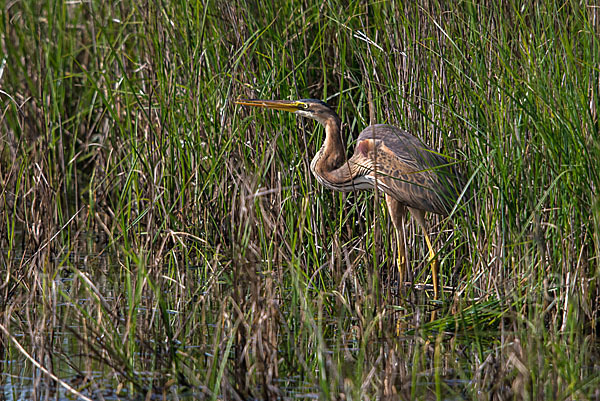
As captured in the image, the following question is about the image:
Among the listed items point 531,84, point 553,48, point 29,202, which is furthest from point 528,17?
point 29,202

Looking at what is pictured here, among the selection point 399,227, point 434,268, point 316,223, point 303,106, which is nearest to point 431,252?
point 434,268

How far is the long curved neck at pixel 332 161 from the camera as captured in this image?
5.12m

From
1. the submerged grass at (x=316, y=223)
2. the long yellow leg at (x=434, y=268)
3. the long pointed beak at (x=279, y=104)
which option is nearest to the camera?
the submerged grass at (x=316, y=223)

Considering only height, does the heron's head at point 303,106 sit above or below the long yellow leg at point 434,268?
above

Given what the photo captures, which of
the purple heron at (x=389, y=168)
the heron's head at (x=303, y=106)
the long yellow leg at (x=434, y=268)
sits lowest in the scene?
the long yellow leg at (x=434, y=268)

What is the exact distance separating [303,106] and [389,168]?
58cm

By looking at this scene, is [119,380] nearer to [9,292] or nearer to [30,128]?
[9,292]

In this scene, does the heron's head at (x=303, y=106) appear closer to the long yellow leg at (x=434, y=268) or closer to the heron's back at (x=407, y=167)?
the heron's back at (x=407, y=167)

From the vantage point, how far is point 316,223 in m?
5.18

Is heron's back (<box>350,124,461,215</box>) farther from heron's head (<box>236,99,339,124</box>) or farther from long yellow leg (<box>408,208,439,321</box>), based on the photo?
heron's head (<box>236,99,339,124</box>)

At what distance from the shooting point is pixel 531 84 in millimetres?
4020

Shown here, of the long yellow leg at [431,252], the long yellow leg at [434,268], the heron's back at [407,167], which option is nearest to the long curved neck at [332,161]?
the heron's back at [407,167]

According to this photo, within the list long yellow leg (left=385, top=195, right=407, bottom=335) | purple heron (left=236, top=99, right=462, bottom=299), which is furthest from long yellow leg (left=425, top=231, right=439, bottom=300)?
long yellow leg (left=385, top=195, right=407, bottom=335)

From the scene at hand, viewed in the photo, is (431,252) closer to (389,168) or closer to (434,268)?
(434,268)
